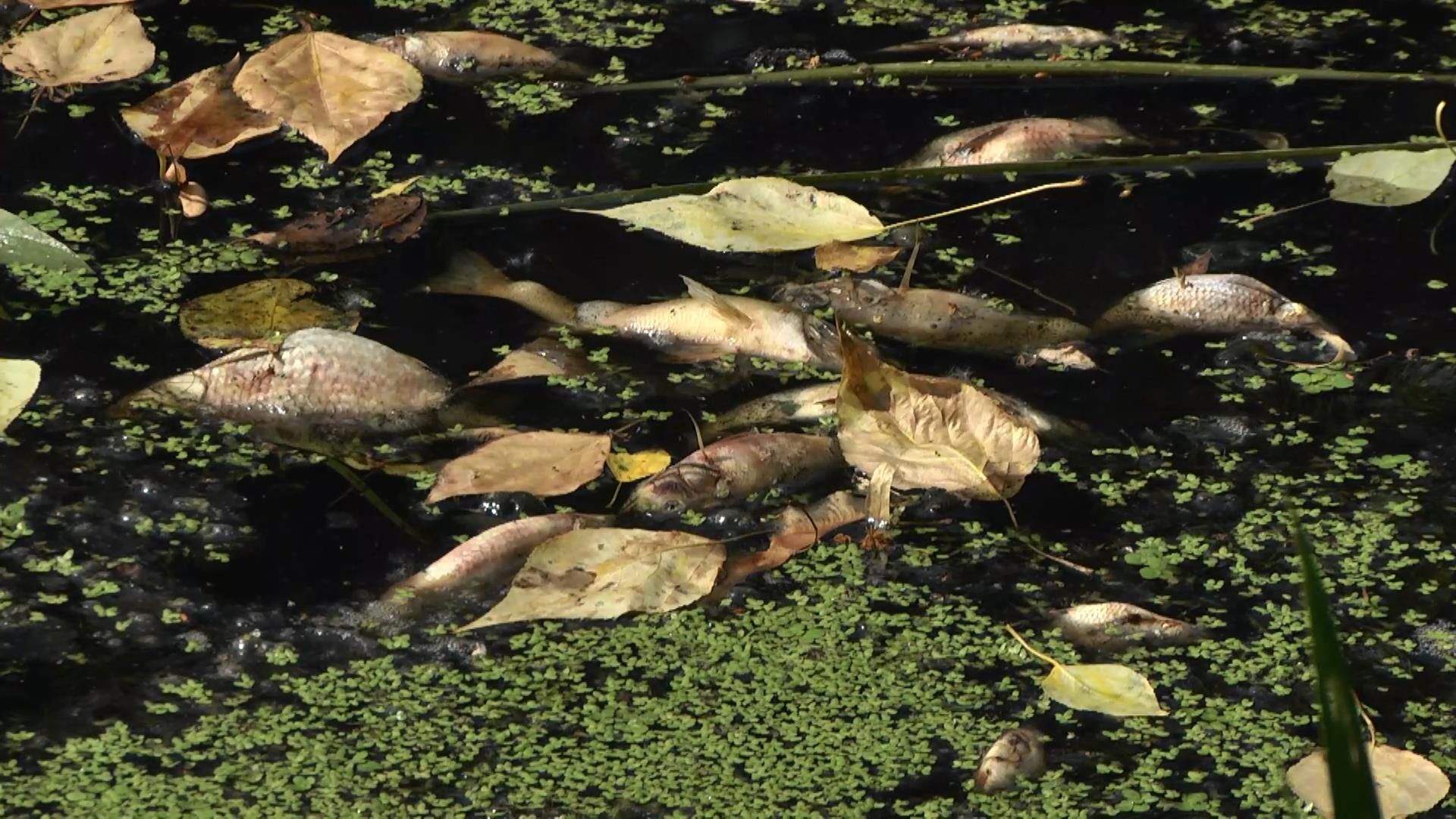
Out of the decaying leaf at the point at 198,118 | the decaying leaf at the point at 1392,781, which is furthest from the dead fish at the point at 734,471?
the decaying leaf at the point at 198,118

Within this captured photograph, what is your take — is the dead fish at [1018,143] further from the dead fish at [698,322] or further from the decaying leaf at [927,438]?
the decaying leaf at [927,438]

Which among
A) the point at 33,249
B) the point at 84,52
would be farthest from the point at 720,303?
the point at 84,52

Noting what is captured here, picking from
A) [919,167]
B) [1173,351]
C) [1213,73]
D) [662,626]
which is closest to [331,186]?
[919,167]

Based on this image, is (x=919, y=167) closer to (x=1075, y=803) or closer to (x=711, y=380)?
(x=711, y=380)

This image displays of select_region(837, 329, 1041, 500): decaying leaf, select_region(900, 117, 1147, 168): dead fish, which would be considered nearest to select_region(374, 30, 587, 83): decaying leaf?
select_region(900, 117, 1147, 168): dead fish

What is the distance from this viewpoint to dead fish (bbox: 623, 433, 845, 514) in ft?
5.30

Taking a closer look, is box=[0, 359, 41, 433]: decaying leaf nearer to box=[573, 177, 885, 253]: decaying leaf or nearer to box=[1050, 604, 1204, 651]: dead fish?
box=[573, 177, 885, 253]: decaying leaf

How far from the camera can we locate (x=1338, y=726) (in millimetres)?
588

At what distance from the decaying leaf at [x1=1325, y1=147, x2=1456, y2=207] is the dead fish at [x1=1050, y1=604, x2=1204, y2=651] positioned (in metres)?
0.81

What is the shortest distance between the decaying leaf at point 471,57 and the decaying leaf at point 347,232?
365 mm

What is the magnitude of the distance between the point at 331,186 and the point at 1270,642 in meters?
1.20

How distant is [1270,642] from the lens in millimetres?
1487

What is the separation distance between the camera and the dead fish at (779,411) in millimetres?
1724

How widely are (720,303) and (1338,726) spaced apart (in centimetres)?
128
